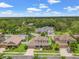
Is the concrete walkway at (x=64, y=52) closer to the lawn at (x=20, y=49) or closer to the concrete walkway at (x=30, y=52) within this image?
the concrete walkway at (x=30, y=52)

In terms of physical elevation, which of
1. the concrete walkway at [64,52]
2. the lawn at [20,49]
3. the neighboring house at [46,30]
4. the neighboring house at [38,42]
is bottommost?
the concrete walkway at [64,52]

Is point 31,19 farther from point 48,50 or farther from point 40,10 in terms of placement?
point 48,50

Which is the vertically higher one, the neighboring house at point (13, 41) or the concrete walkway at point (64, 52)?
the neighboring house at point (13, 41)

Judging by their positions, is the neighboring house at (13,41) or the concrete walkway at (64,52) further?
the neighboring house at (13,41)

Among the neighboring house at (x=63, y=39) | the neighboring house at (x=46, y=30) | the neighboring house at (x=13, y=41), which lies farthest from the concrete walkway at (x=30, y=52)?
the neighboring house at (x=63, y=39)

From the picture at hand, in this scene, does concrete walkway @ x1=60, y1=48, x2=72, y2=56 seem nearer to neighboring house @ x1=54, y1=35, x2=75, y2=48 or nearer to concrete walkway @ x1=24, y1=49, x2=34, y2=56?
neighboring house @ x1=54, y1=35, x2=75, y2=48

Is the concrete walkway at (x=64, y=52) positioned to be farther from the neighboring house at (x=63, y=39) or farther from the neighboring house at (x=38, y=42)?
the neighboring house at (x=38, y=42)

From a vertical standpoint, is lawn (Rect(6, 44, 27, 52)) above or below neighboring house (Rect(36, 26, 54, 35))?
below

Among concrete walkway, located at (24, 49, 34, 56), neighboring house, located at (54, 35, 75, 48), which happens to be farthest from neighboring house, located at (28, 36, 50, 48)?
neighboring house, located at (54, 35, 75, 48)

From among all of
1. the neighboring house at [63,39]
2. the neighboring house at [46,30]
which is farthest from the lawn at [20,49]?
the neighboring house at [63,39]

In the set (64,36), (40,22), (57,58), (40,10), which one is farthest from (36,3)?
(57,58)
